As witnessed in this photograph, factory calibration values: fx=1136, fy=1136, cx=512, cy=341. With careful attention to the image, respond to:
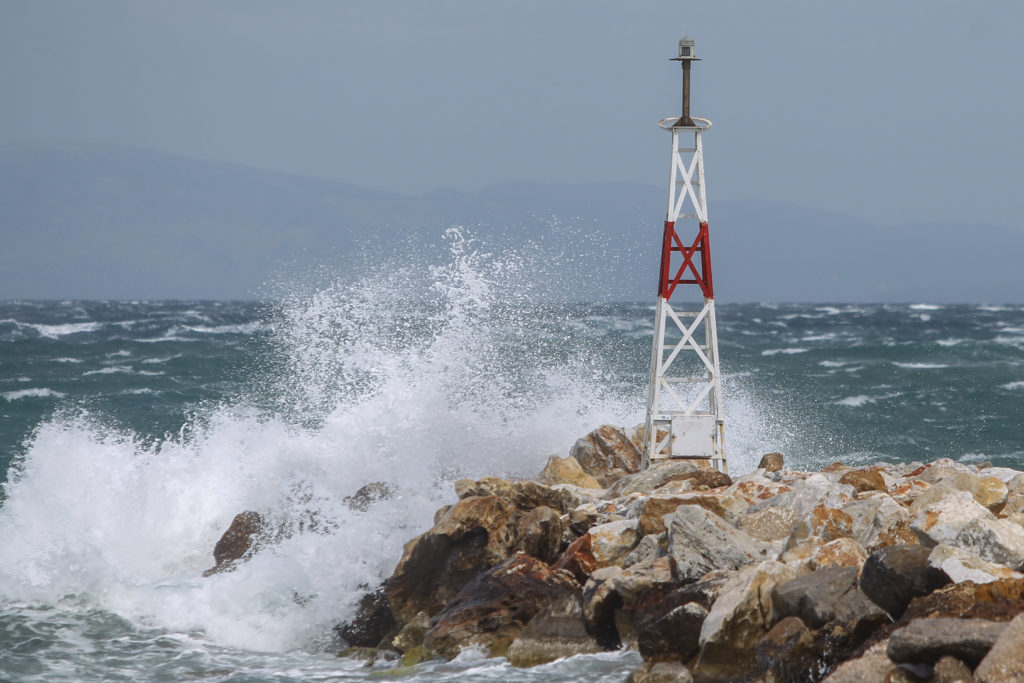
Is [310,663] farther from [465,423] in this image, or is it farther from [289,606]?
[465,423]

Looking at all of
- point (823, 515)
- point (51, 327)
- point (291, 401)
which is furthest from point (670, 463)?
point (51, 327)

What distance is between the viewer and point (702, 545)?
8.34 meters

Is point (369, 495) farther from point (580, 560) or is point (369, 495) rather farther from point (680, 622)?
point (680, 622)

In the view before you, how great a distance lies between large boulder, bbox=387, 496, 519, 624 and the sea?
2.41 ft

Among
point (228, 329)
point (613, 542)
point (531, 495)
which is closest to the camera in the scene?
point (613, 542)

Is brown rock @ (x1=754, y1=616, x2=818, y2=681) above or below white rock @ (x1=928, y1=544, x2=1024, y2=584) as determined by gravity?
below

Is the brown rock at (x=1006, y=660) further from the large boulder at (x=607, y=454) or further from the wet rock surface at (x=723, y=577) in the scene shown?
the large boulder at (x=607, y=454)

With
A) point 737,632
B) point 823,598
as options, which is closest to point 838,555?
point 823,598

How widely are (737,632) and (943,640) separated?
4.97ft

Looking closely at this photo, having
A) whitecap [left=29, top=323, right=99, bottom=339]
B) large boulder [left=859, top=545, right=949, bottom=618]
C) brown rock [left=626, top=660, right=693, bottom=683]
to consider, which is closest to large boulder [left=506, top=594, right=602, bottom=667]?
brown rock [left=626, top=660, right=693, bottom=683]

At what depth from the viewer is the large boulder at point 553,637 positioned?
845cm

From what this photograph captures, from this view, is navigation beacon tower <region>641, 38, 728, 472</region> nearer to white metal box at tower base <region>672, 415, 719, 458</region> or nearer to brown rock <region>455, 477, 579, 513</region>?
white metal box at tower base <region>672, 415, 719, 458</region>

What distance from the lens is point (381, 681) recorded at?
8516mm

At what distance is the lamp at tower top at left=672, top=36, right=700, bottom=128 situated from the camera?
1289cm
